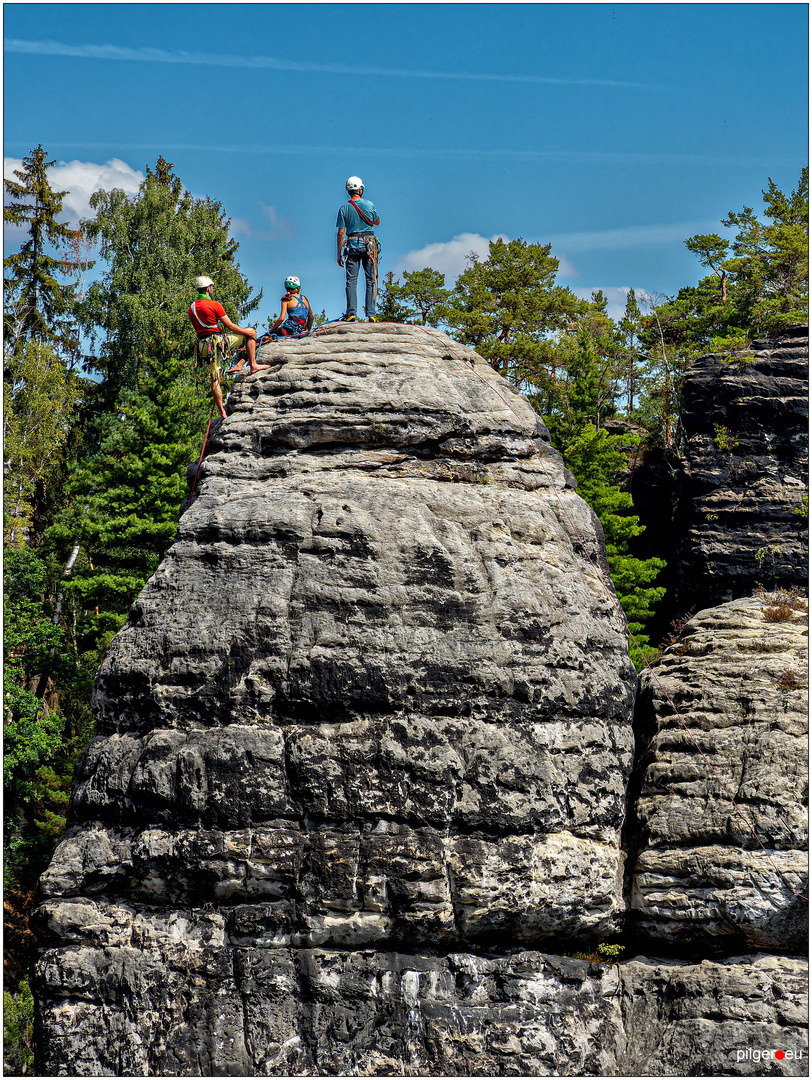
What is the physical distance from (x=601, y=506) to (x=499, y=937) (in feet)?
57.5

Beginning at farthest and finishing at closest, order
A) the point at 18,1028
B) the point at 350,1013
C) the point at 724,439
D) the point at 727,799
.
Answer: the point at 18,1028
the point at 724,439
the point at 727,799
the point at 350,1013

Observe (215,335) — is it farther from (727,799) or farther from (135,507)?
(135,507)

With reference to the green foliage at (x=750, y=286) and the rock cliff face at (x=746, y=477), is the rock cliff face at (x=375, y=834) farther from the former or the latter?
the green foliage at (x=750, y=286)

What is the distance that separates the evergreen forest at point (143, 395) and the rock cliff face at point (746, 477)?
1.17 metres

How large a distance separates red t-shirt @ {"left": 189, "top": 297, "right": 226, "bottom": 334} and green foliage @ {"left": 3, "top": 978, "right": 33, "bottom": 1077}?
22.1 metres

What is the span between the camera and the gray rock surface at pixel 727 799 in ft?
33.3

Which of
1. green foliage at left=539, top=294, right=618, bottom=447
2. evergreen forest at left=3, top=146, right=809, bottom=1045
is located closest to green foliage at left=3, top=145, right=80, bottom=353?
evergreen forest at left=3, top=146, right=809, bottom=1045

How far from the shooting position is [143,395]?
29.9m

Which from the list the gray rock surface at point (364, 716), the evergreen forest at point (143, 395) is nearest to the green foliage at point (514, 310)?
the evergreen forest at point (143, 395)

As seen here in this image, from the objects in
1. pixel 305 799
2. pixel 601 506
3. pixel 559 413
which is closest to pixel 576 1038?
pixel 305 799

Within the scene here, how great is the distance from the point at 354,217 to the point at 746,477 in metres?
16.0

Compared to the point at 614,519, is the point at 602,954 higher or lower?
lower

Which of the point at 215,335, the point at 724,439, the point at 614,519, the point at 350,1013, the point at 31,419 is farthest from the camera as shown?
the point at 31,419

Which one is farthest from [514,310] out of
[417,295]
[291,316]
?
[291,316]
